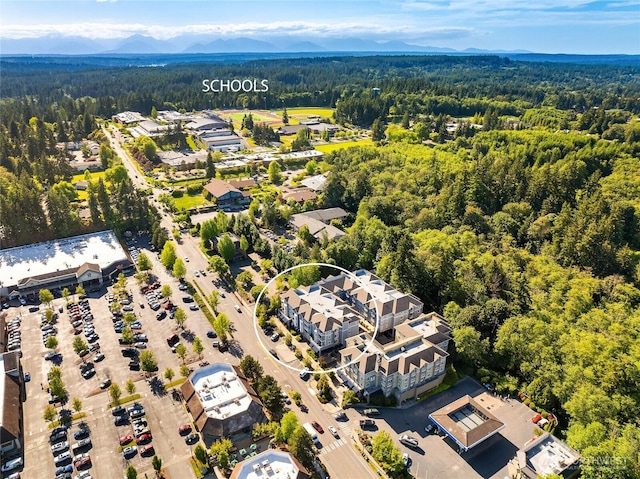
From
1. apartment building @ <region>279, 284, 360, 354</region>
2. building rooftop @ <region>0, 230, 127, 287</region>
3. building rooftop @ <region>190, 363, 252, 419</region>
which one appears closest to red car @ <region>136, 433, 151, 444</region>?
building rooftop @ <region>190, 363, 252, 419</region>

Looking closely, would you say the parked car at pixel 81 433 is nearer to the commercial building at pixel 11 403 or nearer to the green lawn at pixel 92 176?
the commercial building at pixel 11 403

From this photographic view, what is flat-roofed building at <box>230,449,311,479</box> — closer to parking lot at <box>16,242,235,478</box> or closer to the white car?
parking lot at <box>16,242,235,478</box>

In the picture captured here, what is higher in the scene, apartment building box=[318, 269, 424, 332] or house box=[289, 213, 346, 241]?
house box=[289, 213, 346, 241]

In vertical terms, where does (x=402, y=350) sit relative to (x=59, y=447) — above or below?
above

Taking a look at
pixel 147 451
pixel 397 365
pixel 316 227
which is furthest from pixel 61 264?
pixel 397 365

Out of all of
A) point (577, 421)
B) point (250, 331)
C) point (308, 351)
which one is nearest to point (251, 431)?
point (308, 351)

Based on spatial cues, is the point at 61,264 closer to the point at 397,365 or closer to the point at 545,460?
the point at 397,365
